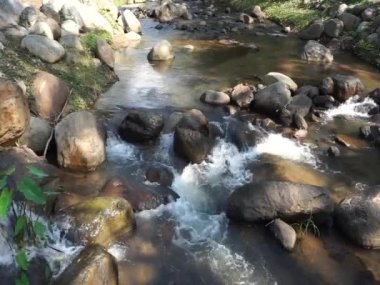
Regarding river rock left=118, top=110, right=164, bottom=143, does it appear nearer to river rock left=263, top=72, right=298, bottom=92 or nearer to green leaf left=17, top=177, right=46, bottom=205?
river rock left=263, top=72, right=298, bottom=92

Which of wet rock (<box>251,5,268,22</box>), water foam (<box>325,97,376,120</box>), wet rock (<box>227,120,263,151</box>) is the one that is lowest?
wet rock (<box>251,5,268,22</box>)

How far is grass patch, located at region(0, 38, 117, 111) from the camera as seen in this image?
31.4 feet

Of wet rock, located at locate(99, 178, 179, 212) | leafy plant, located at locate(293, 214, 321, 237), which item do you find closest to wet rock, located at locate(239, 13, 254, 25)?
wet rock, located at locate(99, 178, 179, 212)

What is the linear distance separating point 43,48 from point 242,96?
5137 mm

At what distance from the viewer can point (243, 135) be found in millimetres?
9602

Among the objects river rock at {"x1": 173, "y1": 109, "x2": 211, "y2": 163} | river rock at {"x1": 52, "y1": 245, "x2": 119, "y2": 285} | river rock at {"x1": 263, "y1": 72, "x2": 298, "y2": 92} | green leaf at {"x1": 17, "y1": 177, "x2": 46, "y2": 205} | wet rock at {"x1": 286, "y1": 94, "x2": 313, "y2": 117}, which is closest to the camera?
green leaf at {"x1": 17, "y1": 177, "x2": 46, "y2": 205}

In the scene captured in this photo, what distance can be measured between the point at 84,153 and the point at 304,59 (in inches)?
379

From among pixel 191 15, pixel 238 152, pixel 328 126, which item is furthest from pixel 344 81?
pixel 191 15

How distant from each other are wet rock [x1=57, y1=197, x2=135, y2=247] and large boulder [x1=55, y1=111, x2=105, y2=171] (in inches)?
52.6

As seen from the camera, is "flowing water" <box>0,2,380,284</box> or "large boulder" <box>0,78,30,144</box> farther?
"large boulder" <box>0,78,30,144</box>

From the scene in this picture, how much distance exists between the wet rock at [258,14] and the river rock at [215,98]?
11100 mm

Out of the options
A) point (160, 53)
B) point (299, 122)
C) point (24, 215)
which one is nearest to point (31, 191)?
point (24, 215)

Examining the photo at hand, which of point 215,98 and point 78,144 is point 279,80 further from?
point 78,144

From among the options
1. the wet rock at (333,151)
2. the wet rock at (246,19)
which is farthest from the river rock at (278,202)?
the wet rock at (246,19)
